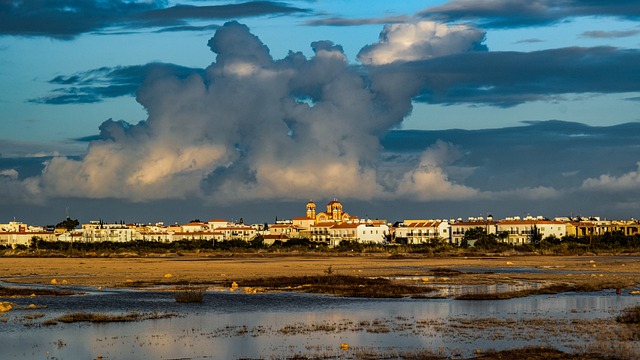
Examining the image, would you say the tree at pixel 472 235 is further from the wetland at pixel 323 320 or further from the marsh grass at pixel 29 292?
the marsh grass at pixel 29 292

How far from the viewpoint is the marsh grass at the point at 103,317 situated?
125ft

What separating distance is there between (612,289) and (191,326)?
28.7 meters

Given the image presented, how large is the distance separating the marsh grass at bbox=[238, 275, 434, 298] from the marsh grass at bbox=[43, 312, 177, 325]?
14.3 metres

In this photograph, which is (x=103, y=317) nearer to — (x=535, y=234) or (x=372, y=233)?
(x=535, y=234)

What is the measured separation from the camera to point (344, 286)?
56562mm

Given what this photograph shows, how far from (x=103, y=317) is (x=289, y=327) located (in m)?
8.75

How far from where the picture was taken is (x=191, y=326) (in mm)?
36219

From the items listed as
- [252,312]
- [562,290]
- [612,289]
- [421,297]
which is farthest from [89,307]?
[612,289]

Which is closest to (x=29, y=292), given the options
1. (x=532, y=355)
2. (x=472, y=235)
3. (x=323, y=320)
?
(x=323, y=320)

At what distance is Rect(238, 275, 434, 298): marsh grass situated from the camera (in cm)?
5163

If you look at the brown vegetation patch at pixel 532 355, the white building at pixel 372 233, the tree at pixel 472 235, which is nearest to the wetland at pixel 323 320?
the brown vegetation patch at pixel 532 355

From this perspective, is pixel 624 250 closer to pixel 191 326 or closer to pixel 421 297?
pixel 421 297

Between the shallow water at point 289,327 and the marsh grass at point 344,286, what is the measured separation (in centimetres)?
301

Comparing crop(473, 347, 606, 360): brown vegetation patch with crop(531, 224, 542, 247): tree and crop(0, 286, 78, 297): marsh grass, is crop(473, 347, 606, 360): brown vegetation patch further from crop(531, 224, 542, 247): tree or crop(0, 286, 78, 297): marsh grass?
crop(531, 224, 542, 247): tree
